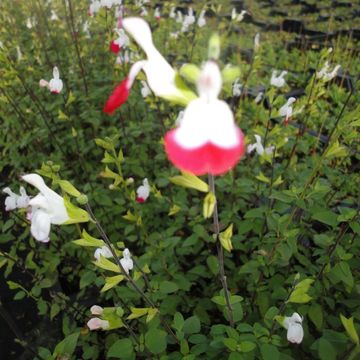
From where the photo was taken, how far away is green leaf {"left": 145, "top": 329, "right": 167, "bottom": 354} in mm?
1059

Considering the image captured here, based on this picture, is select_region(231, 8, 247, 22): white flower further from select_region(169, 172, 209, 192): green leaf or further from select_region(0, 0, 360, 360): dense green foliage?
select_region(169, 172, 209, 192): green leaf

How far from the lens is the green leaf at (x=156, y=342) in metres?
1.06

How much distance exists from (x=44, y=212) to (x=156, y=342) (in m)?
0.54

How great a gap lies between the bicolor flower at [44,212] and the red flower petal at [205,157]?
42 centimetres

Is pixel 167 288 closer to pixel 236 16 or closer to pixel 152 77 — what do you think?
pixel 152 77

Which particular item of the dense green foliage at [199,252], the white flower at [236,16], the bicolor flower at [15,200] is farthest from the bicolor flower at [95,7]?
the bicolor flower at [15,200]

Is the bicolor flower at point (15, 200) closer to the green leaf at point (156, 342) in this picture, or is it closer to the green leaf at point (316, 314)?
the green leaf at point (156, 342)

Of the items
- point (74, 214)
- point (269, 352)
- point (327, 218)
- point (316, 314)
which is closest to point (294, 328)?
point (269, 352)

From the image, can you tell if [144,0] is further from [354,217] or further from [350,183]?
[354,217]

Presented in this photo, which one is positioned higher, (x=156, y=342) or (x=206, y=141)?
(x=206, y=141)

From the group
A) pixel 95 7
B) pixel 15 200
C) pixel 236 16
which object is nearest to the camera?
pixel 15 200

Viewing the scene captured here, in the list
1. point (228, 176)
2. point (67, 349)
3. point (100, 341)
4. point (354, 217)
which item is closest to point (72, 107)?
point (228, 176)

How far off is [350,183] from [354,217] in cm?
53

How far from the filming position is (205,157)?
1.73ft
